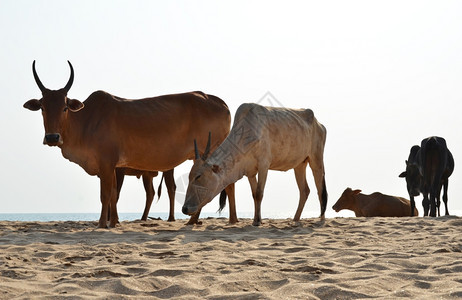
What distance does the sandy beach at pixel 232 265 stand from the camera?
15.4 feet

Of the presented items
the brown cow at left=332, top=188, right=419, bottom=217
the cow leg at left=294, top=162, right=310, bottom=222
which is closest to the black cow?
the brown cow at left=332, top=188, right=419, bottom=217

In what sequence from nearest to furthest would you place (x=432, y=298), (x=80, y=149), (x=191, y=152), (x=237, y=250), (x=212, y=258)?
(x=432, y=298) → (x=212, y=258) → (x=237, y=250) → (x=80, y=149) → (x=191, y=152)

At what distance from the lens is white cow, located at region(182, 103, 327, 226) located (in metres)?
9.76

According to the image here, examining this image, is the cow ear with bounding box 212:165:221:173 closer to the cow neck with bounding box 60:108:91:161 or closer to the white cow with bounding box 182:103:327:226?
the white cow with bounding box 182:103:327:226

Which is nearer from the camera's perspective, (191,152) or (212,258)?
(212,258)

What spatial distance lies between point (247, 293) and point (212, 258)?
5.59ft

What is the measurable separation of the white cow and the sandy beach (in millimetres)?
1028

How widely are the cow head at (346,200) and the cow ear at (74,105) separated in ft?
36.6

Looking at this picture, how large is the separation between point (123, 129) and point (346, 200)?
1063cm

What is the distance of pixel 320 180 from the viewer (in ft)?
39.5

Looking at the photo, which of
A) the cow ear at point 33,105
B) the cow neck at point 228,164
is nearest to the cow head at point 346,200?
the cow neck at point 228,164

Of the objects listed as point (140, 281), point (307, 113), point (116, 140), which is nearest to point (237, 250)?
point (140, 281)

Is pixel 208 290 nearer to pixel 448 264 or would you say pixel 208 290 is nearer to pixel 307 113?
pixel 448 264

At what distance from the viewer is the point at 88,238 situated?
830cm
